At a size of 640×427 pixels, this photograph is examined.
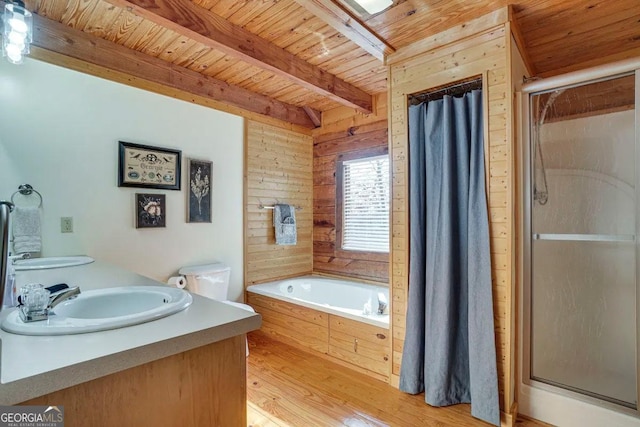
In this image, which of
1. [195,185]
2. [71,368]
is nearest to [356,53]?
[195,185]

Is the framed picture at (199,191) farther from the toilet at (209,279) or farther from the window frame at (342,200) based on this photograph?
the window frame at (342,200)

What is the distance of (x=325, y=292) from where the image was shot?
11.8ft

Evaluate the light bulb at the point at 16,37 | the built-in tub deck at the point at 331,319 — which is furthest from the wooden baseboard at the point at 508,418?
the light bulb at the point at 16,37

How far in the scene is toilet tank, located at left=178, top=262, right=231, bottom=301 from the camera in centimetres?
274

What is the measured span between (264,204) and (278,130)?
887 millimetres

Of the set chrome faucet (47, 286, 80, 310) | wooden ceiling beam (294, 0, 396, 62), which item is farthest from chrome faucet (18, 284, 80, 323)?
wooden ceiling beam (294, 0, 396, 62)

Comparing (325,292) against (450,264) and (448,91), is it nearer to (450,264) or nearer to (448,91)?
→ (450,264)

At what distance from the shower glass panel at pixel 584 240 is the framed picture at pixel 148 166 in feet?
9.00

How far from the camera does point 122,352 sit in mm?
708

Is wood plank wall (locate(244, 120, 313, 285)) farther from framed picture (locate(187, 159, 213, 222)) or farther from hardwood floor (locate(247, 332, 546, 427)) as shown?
hardwood floor (locate(247, 332, 546, 427))

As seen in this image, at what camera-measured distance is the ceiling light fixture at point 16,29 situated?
1372 millimetres

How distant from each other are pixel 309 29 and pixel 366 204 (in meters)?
1.88

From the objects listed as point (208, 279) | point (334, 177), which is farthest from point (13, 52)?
point (334, 177)

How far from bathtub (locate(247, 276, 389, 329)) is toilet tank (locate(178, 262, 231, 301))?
403mm
